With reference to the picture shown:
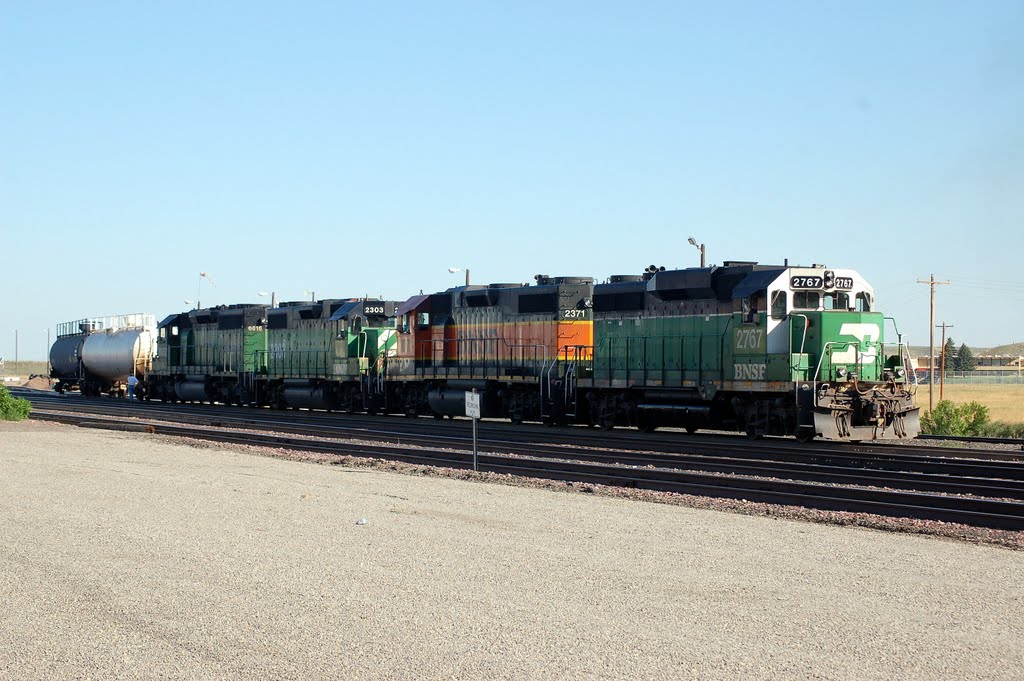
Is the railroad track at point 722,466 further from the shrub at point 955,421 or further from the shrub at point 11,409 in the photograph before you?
the shrub at point 955,421

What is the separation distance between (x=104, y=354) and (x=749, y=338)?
36908 millimetres

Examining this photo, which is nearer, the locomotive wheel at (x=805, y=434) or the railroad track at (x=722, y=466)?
the railroad track at (x=722, y=466)

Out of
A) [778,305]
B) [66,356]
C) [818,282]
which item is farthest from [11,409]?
[66,356]

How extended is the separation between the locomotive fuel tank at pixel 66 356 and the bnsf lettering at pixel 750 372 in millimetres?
39729

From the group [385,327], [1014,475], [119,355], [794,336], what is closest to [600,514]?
[1014,475]

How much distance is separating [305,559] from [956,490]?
8679 mm

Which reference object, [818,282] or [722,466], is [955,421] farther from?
[722,466]

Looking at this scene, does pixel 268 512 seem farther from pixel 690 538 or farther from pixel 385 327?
pixel 385 327

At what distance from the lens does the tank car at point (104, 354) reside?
161 feet

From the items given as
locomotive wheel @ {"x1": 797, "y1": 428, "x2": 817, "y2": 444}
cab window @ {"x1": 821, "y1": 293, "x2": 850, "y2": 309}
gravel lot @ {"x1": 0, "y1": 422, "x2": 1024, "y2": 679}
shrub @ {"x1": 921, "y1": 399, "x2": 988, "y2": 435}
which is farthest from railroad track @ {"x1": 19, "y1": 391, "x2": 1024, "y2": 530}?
shrub @ {"x1": 921, "y1": 399, "x2": 988, "y2": 435}

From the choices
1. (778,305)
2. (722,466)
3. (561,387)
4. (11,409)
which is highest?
(778,305)

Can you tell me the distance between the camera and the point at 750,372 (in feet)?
72.9

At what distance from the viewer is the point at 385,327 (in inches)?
1403

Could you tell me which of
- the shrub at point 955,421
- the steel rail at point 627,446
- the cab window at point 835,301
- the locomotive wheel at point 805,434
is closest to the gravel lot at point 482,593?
the steel rail at point 627,446
